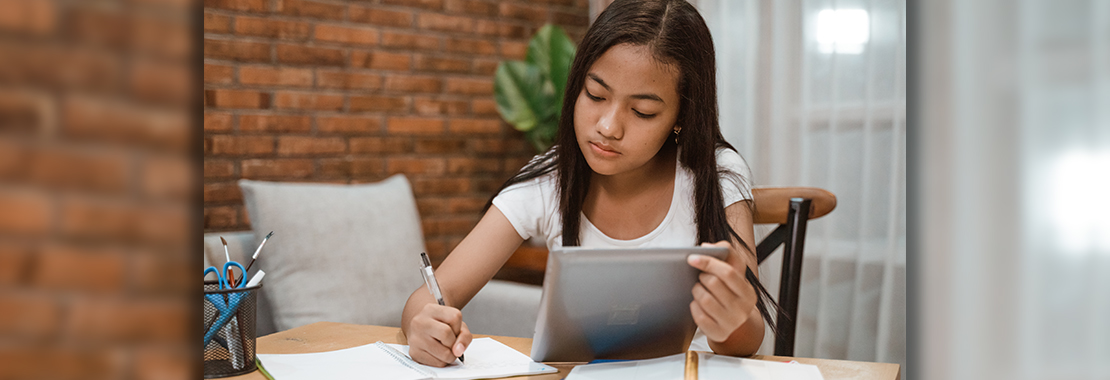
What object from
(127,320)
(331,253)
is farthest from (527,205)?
(127,320)

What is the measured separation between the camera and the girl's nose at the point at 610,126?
1.06 metres

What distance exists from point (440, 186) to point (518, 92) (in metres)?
0.45

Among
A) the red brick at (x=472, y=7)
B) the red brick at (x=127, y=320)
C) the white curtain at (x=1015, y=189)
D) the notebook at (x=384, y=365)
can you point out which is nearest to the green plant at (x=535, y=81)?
the red brick at (x=472, y=7)

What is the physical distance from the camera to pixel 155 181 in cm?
12

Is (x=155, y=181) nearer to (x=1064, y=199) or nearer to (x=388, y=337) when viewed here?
(x=1064, y=199)

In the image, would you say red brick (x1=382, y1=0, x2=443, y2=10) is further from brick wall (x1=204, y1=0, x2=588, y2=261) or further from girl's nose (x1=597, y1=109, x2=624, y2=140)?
girl's nose (x1=597, y1=109, x2=624, y2=140)

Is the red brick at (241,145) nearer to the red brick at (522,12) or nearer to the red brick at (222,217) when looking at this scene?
the red brick at (222,217)

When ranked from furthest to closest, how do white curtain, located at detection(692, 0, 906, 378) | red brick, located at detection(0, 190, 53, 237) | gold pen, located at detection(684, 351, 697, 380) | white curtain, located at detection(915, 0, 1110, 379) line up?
1. white curtain, located at detection(692, 0, 906, 378)
2. gold pen, located at detection(684, 351, 697, 380)
3. white curtain, located at detection(915, 0, 1110, 379)
4. red brick, located at detection(0, 190, 53, 237)

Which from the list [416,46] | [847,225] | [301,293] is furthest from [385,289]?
[847,225]

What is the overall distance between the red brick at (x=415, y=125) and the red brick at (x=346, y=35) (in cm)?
28

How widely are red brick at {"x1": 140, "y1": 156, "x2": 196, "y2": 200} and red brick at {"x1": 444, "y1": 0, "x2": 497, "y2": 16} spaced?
255cm

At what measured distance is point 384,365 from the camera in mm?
792

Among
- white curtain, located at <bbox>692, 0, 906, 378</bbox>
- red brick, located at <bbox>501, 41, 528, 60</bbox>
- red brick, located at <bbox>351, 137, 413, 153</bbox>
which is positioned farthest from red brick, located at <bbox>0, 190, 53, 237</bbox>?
red brick, located at <bbox>501, 41, 528, 60</bbox>

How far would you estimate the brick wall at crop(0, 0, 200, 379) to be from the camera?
0.36 feet
